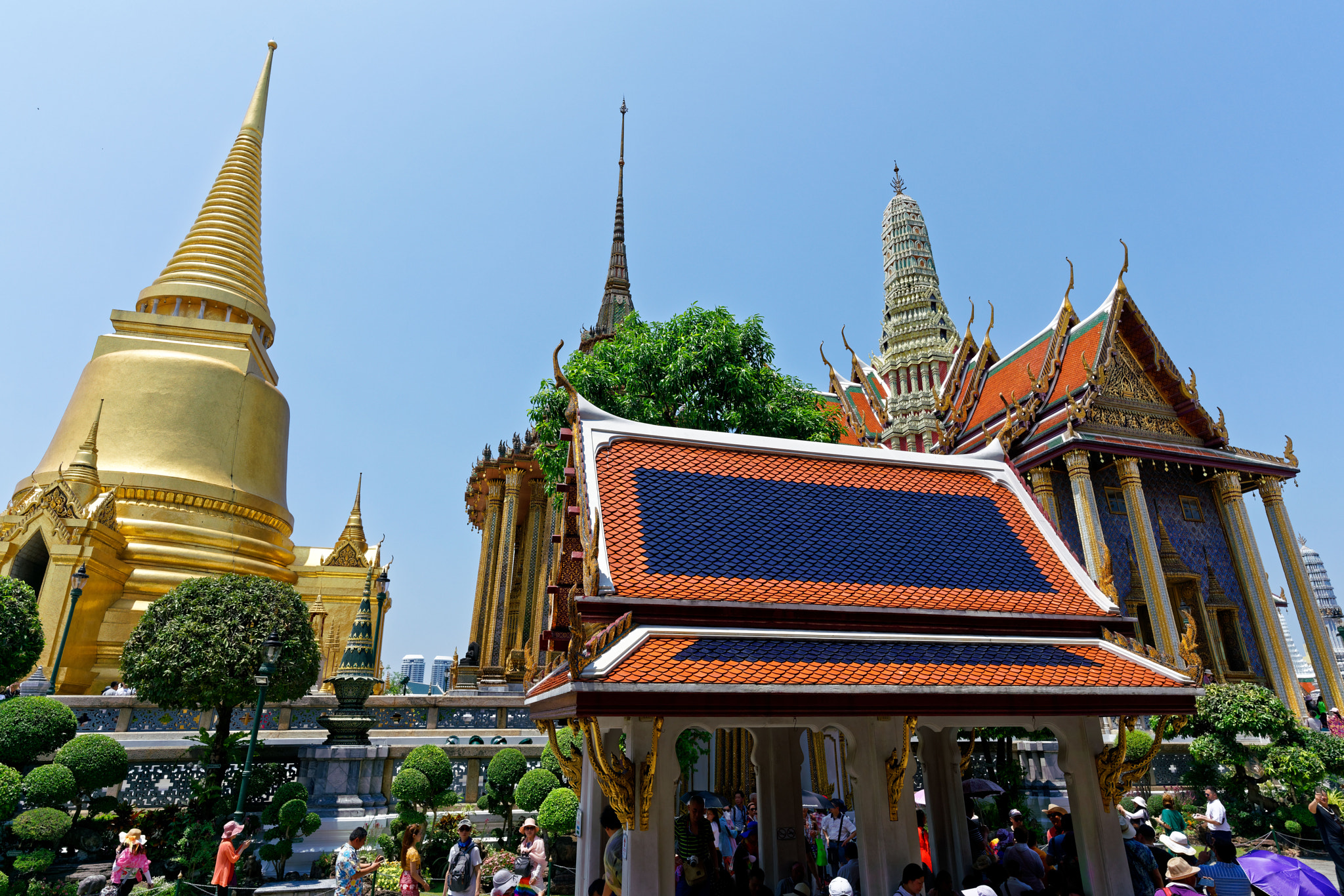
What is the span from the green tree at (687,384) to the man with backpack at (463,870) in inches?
335

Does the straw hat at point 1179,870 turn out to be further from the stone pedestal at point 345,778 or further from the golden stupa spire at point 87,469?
the golden stupa spire at point 87,469

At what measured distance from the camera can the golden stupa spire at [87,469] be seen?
19.6 metres

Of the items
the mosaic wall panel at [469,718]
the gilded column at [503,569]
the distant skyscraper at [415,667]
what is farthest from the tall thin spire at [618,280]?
the distant skyscraper at [415,667]

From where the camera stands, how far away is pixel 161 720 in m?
13.4

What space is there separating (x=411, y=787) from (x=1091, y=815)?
848cm

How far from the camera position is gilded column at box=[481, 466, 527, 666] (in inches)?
1102

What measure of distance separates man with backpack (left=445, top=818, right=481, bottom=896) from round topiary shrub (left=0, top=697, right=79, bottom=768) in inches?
257

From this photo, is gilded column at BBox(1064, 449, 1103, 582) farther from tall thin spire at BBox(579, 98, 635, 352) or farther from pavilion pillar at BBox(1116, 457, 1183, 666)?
Result: tall thin spire at BBox(579, 98, 635, 352)

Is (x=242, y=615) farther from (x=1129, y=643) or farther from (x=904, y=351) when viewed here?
(x=904, y=351)

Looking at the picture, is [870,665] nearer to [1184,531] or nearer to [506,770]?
[506,770]

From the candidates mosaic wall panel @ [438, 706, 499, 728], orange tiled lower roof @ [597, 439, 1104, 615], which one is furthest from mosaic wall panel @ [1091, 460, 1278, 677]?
mosaic wall panel @ [438, 706, 499, 728]

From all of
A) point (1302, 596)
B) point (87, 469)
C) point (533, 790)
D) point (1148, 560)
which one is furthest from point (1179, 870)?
point (87, 469)

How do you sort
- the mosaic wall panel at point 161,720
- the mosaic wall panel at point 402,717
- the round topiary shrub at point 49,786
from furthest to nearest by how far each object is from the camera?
the mosaic wall panel at point 402,717
the mosaic wall panel at point 161,720
the round topiary shrub at point 49,786

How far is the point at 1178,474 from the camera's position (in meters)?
22.4
